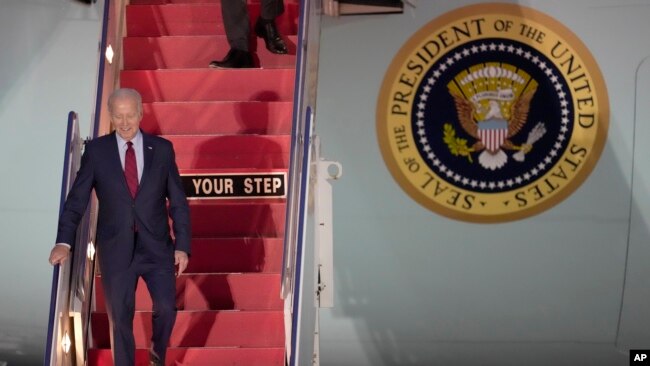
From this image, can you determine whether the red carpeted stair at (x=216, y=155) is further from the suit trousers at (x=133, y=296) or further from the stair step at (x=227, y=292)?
the suit trousers at (x=133, y=296)

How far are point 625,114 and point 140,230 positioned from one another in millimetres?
3572

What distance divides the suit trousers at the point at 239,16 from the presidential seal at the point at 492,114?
106 cm

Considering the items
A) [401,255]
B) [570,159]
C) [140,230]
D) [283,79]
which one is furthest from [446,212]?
[140,230]

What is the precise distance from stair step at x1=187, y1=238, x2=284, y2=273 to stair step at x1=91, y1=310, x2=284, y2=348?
1.35ft

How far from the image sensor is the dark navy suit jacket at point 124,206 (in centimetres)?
551

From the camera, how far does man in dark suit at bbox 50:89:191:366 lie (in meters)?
5.51

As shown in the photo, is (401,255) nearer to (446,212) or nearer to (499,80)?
(446,212)

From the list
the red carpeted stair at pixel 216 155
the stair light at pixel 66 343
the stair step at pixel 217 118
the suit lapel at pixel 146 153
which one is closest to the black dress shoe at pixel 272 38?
the red carpeted stair at pixel 216 155

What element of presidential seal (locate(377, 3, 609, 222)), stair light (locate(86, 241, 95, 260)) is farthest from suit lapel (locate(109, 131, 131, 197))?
presidential seal (locate(377, 3, 609, 222))

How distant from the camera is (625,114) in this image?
7625mm

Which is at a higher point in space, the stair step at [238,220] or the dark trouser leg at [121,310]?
the stair step at [238,220]

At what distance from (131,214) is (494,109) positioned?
3.04 meters

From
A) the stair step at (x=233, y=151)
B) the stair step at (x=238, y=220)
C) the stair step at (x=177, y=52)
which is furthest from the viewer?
the stair step at (x=177, y=52)

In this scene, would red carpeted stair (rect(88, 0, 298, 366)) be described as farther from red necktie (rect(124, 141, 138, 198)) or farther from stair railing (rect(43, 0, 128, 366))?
red necktie (rect(124, 141, 138, 198))
